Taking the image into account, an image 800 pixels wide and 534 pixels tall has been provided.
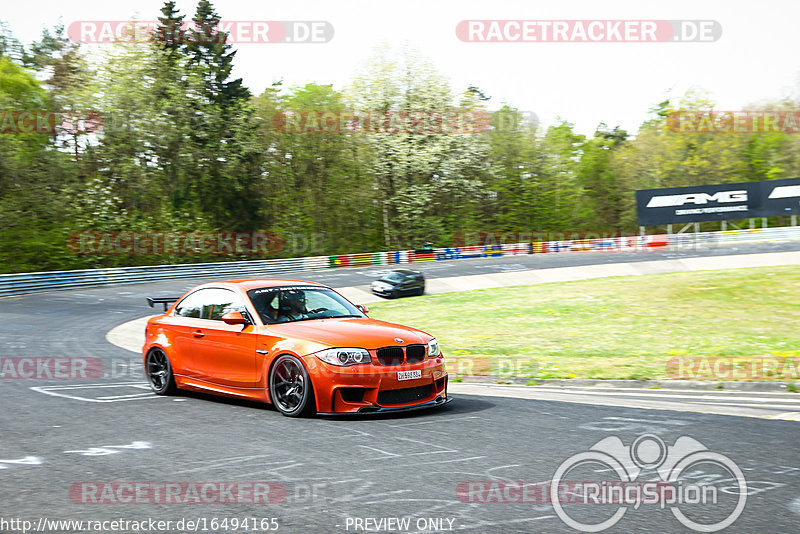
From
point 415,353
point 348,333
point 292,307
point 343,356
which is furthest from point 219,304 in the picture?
point 415,353

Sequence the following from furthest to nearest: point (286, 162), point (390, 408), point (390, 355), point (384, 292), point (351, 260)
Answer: point (286, 162)
point (351, 260)
point (384, 292)
point (390, 355)
point (390, 408)

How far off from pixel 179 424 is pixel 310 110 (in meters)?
51.7

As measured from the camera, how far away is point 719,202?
55094 mm

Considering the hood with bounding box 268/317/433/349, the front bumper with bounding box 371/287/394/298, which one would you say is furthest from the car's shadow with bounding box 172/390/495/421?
the front bumper with bounding box 371/287/394/298

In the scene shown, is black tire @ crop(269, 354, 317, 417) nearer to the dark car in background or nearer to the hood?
the hood

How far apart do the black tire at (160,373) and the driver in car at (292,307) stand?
2.02 m

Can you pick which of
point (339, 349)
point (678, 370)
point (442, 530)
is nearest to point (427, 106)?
point (678, 370)

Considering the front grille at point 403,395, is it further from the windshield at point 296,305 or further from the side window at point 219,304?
the side window at point 219,304

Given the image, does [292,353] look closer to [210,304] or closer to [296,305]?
[296,305]

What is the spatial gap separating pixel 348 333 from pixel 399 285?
2445 centimetres

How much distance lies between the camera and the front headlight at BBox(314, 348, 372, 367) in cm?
799

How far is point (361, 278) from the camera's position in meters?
41.7

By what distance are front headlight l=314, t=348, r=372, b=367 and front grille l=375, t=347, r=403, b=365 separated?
0.14 m

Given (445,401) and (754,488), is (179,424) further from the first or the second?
(754,488)
